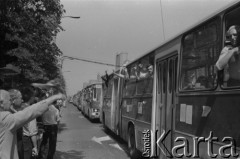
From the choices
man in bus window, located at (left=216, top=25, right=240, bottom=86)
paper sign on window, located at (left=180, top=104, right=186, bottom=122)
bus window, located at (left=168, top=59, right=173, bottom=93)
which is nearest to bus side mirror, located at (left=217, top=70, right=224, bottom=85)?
man in bus window, located at (left=216, top=25, right=240, bottom=86)

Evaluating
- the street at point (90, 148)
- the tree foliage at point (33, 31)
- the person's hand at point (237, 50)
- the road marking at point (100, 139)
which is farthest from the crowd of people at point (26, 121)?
the road marking at point (100, 139)

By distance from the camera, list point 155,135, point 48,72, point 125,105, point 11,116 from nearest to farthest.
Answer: point 11,116
point 155,135
point 125,105
point 48,72

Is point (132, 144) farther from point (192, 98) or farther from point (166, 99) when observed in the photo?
point (192, 98)

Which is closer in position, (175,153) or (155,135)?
(175,153)

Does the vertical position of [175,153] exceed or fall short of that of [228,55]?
it falls short

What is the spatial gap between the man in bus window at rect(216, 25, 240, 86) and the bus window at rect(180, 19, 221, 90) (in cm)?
36

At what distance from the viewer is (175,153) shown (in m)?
6.32

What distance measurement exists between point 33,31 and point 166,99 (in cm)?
617

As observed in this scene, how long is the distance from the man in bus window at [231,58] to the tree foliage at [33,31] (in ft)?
12.0

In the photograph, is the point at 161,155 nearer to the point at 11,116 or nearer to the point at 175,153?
the point at 175,153

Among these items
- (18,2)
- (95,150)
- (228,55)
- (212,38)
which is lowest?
(95,150)

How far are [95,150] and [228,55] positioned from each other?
27.3ft

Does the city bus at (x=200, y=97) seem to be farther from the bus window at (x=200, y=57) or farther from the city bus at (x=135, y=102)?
the city bus at (x=135, y=102)

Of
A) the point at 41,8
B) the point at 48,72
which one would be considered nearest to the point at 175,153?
the point at 41,8
